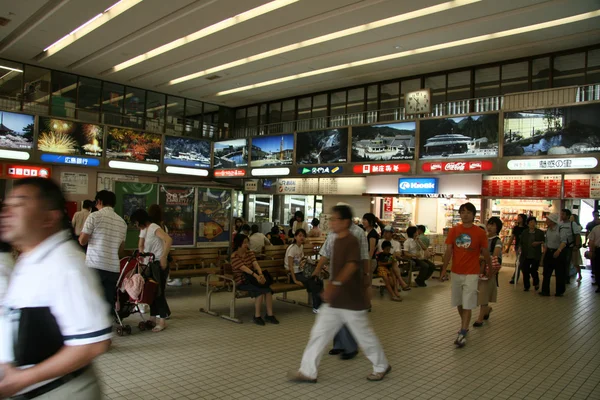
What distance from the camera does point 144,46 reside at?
13195 mm

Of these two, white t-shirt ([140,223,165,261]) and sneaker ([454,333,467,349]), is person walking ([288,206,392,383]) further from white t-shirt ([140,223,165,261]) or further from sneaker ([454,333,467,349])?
white t-shirt ([140,223,165,261])

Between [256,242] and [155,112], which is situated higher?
[155,112]

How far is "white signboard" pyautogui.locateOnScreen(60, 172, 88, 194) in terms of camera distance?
52.5ft

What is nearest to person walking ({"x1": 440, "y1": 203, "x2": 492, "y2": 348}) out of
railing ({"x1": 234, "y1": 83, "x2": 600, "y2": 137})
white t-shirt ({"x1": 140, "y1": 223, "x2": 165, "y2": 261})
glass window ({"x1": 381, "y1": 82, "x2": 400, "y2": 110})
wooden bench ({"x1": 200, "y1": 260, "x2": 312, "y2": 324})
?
wooden bench ({"x1": 200, "y1": 260, "x2": 312, "y2": 324})

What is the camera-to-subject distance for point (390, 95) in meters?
15.4

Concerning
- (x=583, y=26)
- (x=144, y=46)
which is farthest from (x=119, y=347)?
(x=583, y=26)

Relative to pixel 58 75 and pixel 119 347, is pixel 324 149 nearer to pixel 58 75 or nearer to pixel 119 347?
pixel 58 75

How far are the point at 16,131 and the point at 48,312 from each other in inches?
620

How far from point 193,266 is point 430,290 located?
17.6ft

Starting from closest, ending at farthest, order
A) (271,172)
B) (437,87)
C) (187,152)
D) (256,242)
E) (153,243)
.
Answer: (153,243)
(256,242)
(437,87)
(271,172)
(187,152)

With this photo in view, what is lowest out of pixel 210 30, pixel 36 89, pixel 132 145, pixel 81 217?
pixel 81 217

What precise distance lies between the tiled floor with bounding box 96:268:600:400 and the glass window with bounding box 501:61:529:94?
7.08 m

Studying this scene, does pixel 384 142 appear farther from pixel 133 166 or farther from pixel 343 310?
pixel 343 310

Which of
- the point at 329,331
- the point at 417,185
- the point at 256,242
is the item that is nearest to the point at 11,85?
the point at 256,242
